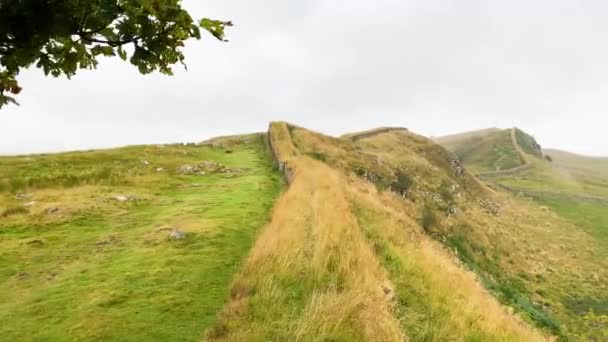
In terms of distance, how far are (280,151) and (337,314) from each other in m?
25.3

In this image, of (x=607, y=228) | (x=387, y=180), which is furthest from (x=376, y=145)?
(x=607, y=228)

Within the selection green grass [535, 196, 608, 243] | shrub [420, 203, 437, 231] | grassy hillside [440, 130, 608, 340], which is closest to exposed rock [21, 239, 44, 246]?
shrub [420, 203, 437, 231]

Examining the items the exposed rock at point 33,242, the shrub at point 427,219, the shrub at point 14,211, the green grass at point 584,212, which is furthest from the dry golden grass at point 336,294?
the green grass at point 584,212

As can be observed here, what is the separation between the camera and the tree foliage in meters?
4.31

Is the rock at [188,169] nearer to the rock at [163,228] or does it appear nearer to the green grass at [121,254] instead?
the green grass at [121,254]

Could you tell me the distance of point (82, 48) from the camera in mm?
5094

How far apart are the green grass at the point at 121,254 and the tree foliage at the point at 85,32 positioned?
3.95 m

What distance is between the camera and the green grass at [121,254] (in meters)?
7.37

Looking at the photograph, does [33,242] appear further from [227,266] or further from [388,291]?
[388,291]

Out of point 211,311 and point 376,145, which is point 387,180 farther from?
point 211,311

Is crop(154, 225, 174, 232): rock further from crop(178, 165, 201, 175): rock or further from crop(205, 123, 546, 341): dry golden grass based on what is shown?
crop(178, 165, 201, 175): rock

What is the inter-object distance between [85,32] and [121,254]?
719 cm

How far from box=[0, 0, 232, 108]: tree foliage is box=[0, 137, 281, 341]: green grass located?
3.95m

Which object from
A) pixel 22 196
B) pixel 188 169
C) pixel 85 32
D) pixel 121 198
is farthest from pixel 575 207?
pixel 85 32
